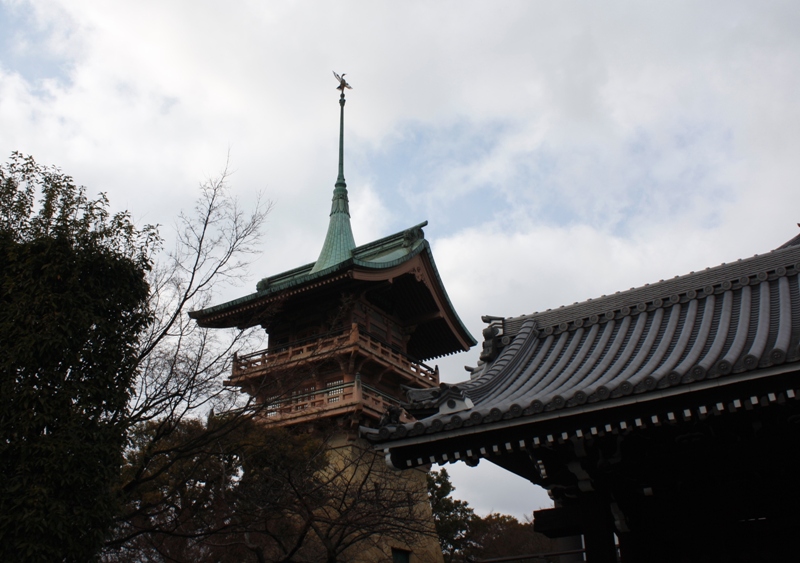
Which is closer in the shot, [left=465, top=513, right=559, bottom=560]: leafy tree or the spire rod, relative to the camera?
[left=465, top=513, right=559, bottom=560]: leafy tree

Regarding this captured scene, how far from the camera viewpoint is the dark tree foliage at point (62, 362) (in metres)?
8.42

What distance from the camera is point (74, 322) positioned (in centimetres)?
959

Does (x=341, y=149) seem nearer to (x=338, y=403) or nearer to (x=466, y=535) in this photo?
(x=338, y=403)

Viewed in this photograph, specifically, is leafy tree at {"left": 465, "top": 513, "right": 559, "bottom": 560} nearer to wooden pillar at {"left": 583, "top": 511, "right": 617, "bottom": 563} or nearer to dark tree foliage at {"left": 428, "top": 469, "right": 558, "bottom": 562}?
dark tree foliage at {"left": 428, "top": 469, "right": 558, "bottom": 562}

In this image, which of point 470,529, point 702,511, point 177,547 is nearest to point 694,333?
point 702,511

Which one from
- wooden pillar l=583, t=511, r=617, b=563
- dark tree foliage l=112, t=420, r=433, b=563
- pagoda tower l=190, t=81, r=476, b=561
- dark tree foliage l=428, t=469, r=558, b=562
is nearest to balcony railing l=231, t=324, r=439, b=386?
pagoda tower l=190, t=81, r=476, b=561

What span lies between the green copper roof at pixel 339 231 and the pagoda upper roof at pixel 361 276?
690 millimetres

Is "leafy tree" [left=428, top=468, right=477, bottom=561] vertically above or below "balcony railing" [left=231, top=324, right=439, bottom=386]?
below

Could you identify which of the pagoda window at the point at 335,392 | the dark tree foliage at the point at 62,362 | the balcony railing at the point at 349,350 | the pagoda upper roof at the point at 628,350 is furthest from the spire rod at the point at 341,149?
the pagoda upper roof at the point at 628,350

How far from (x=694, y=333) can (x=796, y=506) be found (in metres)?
1.98

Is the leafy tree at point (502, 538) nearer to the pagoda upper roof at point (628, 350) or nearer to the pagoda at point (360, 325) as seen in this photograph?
the pagoda at point (360, 325)

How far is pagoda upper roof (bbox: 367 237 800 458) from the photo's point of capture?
5.57 m

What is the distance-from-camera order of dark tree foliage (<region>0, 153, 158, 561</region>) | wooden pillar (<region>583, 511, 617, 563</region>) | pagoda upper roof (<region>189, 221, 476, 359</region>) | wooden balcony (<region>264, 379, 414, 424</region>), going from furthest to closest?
pagoda upper roof (<region>189, 221, 476, 359</region>)
wooden balcony (<region>264, 379, 414, 424</region>)
dark tree foliage (<region>0, 153, 158, 561</region>)
wooden pillar (<region>583, 511, 617, 563</region>)

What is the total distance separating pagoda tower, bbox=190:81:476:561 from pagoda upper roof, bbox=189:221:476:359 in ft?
0.12
